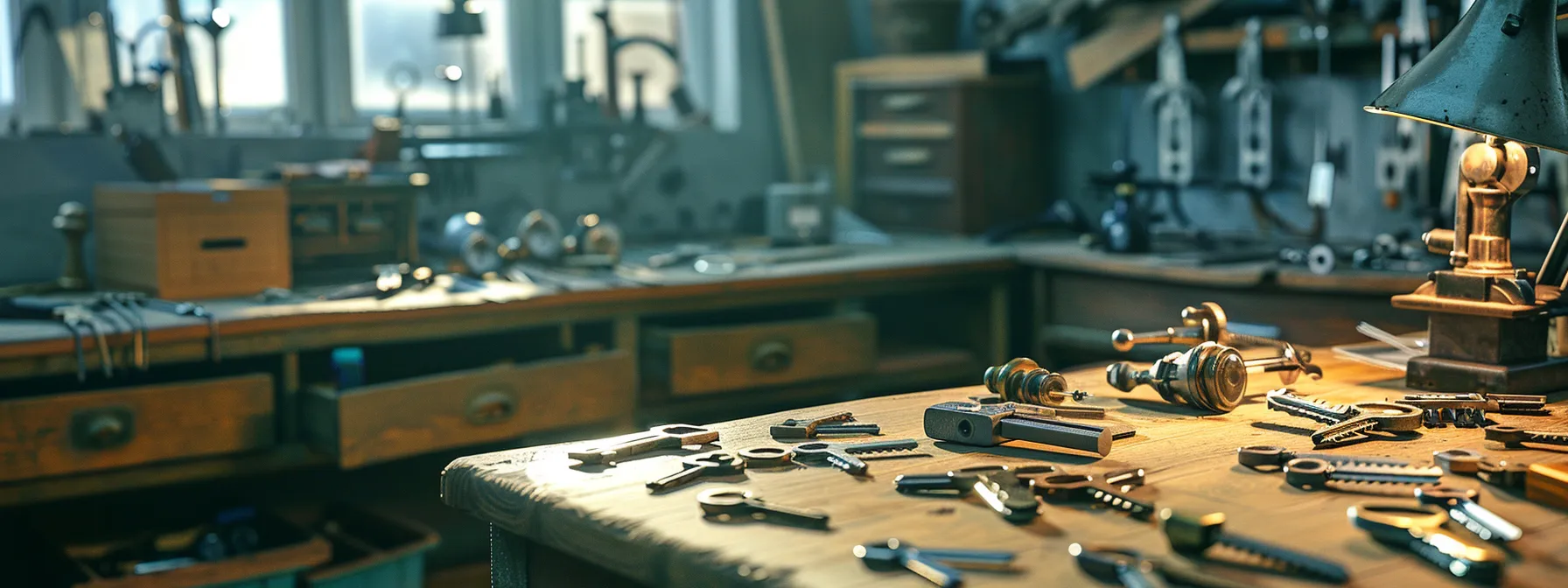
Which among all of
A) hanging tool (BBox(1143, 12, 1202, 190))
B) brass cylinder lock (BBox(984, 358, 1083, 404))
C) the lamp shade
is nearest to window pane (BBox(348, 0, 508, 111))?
hanging tool (BBox(1143, 12, 1202, 190))

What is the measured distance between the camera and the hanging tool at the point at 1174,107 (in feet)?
11.4

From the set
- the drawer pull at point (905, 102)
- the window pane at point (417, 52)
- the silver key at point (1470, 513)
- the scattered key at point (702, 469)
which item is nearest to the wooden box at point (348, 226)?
the window pane at point (417, 52)

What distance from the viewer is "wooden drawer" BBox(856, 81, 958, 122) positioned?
376cm

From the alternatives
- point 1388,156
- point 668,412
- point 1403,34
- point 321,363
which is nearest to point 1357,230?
point 1388,156

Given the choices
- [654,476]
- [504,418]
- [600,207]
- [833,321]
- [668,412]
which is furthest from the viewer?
[600,207]

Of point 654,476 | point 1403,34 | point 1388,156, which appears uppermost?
point 1403,34

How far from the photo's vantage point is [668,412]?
2.94 meters

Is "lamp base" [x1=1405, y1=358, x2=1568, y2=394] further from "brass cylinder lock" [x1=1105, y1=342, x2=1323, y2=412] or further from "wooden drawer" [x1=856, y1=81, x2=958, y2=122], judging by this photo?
"wooden drawer" [x1=856, y1=81, x2=958, y2=122]

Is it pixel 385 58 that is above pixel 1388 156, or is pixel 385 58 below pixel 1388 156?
above

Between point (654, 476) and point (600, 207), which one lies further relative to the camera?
point (600, 207)

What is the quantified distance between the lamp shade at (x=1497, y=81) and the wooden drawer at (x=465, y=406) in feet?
5.30

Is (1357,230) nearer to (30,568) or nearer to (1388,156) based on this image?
(1388,156)

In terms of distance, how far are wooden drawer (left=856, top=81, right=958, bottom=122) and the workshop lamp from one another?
2.10 metres

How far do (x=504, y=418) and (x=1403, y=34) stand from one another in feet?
6.47
